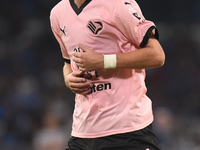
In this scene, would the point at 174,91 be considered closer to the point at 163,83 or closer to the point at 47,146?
the point at 163,83

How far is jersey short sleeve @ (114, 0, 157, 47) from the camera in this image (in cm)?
179

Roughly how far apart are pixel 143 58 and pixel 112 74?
0.70 feet

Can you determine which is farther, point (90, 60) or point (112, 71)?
point (112, 71)

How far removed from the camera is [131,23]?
1788mm

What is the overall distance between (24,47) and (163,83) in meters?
2.30

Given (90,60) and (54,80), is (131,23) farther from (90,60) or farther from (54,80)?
(54,80)

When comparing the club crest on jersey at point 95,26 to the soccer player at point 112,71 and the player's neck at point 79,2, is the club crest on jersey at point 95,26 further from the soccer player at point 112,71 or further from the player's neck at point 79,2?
the player's neck at point 79,2

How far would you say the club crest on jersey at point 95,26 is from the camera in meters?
1.86

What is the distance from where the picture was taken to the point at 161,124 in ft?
16.8

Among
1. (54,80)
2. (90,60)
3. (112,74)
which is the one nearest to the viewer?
(90,60)

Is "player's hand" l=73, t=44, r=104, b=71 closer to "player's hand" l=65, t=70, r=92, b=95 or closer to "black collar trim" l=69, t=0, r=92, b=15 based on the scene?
"player's hand" l=65, t=70, r=92, b=95

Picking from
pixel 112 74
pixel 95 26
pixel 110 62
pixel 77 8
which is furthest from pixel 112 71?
pixel 77 8

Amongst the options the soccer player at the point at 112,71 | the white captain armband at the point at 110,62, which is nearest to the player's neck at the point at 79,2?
the soccer player at the point at 112,71

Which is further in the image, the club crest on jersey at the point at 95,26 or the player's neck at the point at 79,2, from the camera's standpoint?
the player's neck at the point at 79,2
